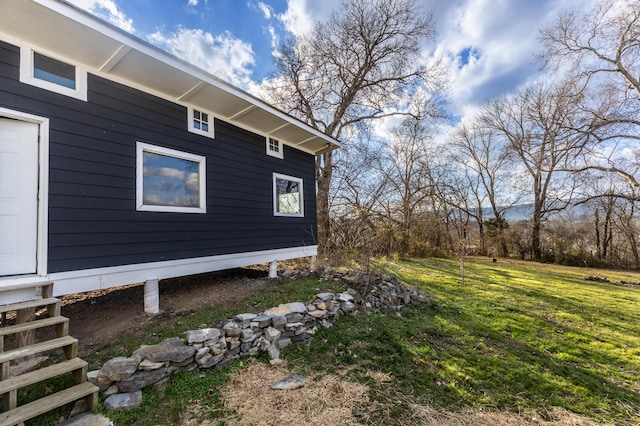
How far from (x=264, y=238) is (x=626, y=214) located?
19.5 metres

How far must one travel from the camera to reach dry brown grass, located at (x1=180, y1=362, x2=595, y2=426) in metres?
2.21

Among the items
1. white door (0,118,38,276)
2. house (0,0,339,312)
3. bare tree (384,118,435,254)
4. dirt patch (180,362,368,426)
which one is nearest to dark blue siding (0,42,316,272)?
house (0,0,339,312)

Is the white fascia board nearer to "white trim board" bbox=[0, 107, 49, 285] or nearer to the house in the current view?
the house

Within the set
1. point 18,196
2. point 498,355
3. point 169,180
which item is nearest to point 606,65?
point 498,355

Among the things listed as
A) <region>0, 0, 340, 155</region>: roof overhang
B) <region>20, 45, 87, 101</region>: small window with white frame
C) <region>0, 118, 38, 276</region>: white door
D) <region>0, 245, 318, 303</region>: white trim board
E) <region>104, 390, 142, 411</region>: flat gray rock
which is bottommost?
<region>104, 390, 142, 411</region>: flat gray rock

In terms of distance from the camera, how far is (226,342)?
121 inches

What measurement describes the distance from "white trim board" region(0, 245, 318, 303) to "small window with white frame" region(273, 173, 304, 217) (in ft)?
4.37

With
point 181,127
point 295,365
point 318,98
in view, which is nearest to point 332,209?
point 318,98

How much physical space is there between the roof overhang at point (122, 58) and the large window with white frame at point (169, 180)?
985mm

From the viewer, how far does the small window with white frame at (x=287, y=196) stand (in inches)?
251

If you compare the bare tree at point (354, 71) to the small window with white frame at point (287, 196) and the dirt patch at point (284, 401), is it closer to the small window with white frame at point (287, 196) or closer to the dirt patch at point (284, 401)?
the small window with white frame at point (287, 196)

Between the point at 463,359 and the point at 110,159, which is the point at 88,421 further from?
the point at 463,359

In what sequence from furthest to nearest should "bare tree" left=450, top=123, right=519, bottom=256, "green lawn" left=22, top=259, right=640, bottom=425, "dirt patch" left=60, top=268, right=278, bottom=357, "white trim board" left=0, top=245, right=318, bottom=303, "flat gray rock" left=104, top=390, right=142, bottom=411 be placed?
"bare tree" left=450, top=123, right=519, bottom=256, "dirt patch" left=60, top=268, right=278, bottom=357, "white trim board" left=0, top=245, right=318, bottom=303, "green lawn" left=22, top=259, right=640, bottom=425, "flat gray rock" left=104, top=390, right=142, bottom=411

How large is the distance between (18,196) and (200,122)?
8.81 ft
